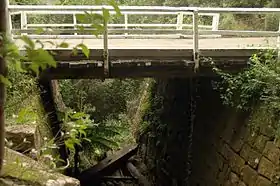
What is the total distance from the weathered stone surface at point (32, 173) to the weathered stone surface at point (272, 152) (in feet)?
8.80

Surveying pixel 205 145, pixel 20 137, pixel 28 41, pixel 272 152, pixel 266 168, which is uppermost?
pixel 28 41

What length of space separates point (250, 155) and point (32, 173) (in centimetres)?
344

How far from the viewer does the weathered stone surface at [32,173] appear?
112 inches

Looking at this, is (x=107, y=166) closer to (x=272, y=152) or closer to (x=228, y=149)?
(x=228, y=149)

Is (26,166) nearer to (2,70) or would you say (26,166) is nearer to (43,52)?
(2,70)

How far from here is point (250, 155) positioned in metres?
5.61

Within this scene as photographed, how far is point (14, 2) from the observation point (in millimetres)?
10305

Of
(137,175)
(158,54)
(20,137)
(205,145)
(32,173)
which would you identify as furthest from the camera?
(137,175)

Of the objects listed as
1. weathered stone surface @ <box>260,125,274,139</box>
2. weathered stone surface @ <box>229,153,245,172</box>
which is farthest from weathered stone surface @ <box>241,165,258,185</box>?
weathered stone surface @ <box>260,125,274,139</box>

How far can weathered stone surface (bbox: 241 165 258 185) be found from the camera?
5401mm

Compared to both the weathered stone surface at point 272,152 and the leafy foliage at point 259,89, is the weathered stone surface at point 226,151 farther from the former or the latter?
the weathered stone surface at point 272,152

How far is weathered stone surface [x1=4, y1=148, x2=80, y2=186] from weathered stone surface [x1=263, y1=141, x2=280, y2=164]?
2.68m

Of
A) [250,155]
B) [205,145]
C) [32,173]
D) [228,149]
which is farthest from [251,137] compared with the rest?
[32,173]

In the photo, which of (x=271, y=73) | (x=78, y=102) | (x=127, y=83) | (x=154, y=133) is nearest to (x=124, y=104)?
(x=127, y=83)
